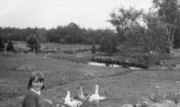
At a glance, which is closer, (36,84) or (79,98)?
(36,84)

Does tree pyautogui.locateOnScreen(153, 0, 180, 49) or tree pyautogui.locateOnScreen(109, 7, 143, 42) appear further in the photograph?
tree pyautogui.locateOnScreen(109, 7, 143, 42)

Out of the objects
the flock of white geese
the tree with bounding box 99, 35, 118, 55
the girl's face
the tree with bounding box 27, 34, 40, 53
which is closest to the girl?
the girl's face

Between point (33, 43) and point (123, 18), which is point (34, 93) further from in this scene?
point (33, 43)

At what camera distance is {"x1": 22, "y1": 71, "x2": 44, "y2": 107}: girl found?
3.52 metres

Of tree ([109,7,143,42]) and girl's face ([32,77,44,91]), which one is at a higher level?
tree ([109,7,143,42])

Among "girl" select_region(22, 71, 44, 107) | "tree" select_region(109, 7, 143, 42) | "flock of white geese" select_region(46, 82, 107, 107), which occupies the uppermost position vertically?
"tree" select_region(109, 7, 143, 42)

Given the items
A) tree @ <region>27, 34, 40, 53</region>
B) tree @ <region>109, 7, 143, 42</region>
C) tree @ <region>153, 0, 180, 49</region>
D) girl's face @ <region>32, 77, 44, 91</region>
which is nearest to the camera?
girl's face @ <region>32, 77, 44, 91</region>

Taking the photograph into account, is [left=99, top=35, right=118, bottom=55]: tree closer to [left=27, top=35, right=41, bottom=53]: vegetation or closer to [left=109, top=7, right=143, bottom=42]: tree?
[left=109, top=7, right=143, bottom=42]: tree

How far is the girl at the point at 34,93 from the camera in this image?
3517mm

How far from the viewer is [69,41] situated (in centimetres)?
8919

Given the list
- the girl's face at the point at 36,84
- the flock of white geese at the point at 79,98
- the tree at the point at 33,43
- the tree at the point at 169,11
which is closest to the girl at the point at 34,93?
the girl's face at the point at 36,84

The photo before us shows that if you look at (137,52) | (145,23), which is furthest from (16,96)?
(145,23)

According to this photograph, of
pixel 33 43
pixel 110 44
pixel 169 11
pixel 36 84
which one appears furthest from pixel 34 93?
pixel 33 43

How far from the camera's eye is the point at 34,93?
3578 millimetres
